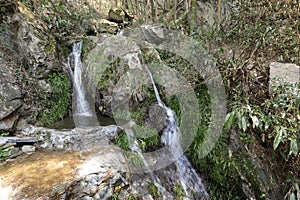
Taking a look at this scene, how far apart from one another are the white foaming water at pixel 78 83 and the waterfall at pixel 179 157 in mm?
1879

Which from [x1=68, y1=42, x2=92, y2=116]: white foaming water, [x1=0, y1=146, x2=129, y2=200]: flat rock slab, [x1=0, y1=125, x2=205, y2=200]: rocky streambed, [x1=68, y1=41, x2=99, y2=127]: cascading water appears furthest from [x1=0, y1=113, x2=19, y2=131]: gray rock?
[x1=68, y1=42, x2=92, y2=116]: white foaming water

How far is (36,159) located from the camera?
2881 mm

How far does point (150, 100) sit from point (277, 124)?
2.49 m

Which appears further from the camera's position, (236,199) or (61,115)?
(61,115)

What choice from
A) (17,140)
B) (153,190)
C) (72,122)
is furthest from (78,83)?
(153,190)

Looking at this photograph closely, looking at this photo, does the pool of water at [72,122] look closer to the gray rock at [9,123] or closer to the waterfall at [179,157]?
the gray rock at [9,123]

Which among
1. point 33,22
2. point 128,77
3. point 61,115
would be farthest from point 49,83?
point 128,77

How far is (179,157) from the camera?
373 cm

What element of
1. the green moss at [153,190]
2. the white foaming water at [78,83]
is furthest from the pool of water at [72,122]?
the green moss at [153,190]

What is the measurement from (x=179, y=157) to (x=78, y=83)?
3.09m

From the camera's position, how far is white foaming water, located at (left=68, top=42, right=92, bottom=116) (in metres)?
4.88

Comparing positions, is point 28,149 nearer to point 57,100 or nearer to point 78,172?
point 78,172

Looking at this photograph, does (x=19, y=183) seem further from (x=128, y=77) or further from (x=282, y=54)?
(x=282, y=54)

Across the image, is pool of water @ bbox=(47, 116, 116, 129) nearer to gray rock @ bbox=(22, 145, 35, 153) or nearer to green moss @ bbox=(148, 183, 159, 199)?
gray rock @ bbox=(22, 145, 35, 153)
